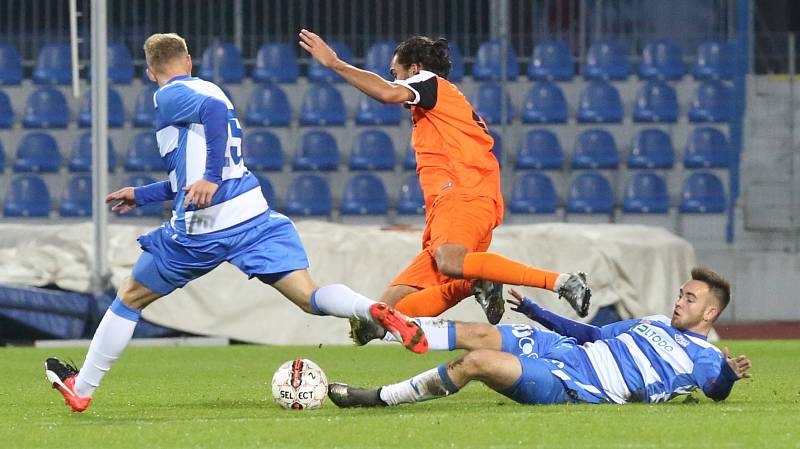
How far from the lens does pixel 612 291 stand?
46.9ft

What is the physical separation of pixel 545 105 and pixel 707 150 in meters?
2.02

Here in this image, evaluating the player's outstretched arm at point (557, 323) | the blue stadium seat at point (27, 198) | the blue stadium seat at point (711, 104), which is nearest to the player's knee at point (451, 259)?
the player's outstretched arm at point (557, 323)

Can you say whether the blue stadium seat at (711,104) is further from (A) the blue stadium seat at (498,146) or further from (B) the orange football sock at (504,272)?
(B) the orange football sock at (504,272)

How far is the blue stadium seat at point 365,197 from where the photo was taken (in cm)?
1764

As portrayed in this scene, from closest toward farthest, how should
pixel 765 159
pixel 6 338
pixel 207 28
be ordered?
pixel 6 338 → pixel 765 159 → pixel 207 28

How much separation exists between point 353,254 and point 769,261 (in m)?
5.36

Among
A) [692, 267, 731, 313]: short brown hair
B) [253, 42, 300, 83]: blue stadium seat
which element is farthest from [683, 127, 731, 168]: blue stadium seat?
[692, 267, 731, 313]: short brown hair

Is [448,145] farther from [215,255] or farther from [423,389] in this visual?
[423,389]

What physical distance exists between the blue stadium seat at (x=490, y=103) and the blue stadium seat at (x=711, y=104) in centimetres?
225

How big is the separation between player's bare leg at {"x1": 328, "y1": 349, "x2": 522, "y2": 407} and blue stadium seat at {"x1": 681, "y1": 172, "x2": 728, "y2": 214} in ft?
36.5

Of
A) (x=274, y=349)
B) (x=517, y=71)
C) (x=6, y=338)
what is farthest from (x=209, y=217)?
(x=517, y=71)

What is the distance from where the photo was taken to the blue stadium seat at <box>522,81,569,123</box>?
1838cm

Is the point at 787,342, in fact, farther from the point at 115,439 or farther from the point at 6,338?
the point at 115,439

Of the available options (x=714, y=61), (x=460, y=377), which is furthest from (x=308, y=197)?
(x=460, y=377)
